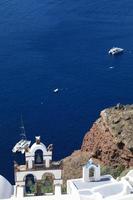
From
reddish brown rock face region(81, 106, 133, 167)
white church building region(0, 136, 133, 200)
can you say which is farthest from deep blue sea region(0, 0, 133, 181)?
white church building region(0, 136, 133, 200)

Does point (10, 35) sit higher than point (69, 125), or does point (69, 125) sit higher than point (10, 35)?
point (10, 35)

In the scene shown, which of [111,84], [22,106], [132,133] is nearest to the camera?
[132,133]

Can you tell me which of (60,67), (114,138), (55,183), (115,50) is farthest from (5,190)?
(115,50)

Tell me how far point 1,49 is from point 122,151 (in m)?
65.1

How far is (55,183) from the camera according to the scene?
57.8 m

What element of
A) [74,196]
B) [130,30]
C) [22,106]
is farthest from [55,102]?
[74,196]

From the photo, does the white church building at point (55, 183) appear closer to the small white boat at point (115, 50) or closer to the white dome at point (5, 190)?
the white dome at point (5, 190)

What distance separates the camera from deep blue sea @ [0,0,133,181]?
107 m

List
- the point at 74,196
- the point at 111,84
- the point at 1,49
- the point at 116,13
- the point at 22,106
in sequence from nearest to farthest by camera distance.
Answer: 1. the point at 74,196
2. the point at 22,106
3. the point at 111,84
4. the point at 1,49
5. the point at 116,13

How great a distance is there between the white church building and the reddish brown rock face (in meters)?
20.1

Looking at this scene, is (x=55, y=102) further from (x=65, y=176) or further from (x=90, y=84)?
(x=65, y=176)

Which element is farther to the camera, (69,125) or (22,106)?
(22,106)

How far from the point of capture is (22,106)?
114625 millimetres

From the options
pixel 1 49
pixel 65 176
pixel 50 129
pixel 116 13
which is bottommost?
pixel 65 176
